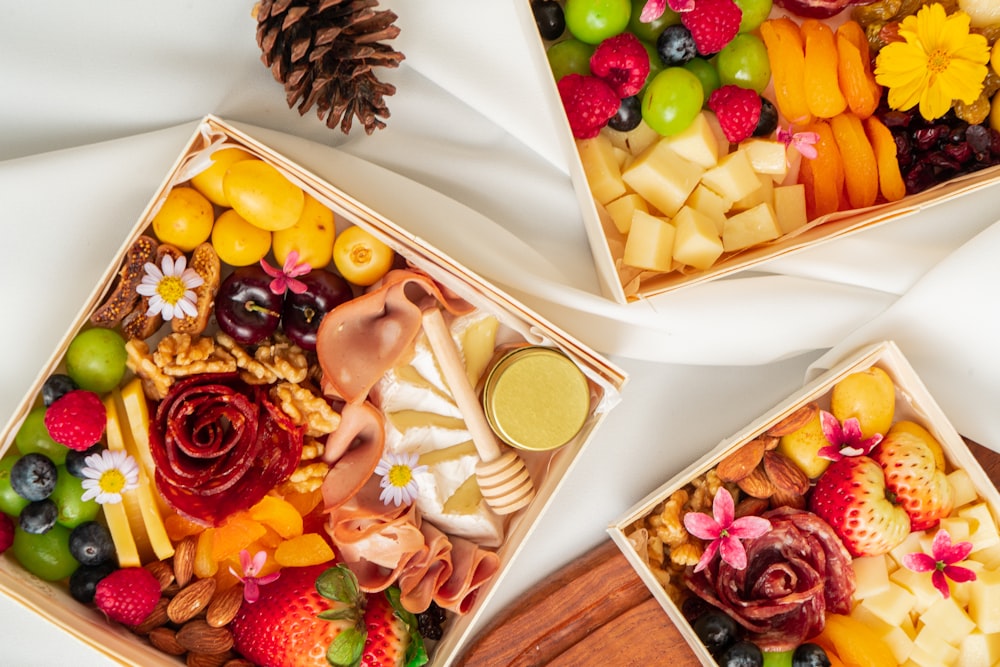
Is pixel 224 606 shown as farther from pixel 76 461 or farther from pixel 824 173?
pixel 824 173

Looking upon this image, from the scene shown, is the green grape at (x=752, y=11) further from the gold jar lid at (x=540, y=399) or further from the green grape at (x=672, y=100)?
the gold jar lid at (x=540, y=399)

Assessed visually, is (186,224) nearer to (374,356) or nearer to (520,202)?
(374,356)

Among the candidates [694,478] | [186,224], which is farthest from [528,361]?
[186,224]

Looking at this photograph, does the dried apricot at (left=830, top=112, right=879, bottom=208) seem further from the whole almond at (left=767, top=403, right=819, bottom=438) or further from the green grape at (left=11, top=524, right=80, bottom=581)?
the green grape at (left=11, top=524, right=80, bottom=581)

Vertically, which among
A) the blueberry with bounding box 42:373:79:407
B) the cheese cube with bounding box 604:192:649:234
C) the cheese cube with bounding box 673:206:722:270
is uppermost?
the cheese cube with bounding box 604:192:649:234

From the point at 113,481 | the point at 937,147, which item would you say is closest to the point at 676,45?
the point at 937,147

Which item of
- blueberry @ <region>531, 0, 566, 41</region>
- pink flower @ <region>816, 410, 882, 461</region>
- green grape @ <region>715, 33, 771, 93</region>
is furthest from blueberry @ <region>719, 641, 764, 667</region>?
blueberry @ <region>531, 0, 566, 41</region>
